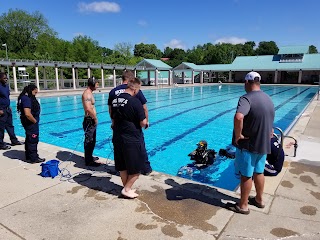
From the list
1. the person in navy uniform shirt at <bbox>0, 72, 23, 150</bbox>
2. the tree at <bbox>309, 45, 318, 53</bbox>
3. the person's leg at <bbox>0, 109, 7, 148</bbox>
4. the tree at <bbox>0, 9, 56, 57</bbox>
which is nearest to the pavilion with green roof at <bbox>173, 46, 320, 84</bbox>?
the tree at <bbox>0, 9, 56, 57</bbox>

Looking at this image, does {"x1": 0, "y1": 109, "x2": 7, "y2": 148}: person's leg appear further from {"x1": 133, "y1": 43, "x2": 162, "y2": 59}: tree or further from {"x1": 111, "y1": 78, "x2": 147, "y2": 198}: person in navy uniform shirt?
{"x1": 133, "y1": 43, "x2": 162, "y2": 59}: tree

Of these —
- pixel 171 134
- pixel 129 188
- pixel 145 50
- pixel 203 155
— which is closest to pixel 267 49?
pixel 145 50

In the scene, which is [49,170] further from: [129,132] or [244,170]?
[244,170]

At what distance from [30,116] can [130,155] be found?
2.34 m

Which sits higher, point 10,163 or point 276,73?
point 276,73

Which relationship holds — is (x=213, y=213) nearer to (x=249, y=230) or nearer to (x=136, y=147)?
(x=249, y=230)

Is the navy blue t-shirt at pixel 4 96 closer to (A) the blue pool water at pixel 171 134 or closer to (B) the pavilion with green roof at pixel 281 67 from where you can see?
(A) the blue pool water at pixel 171 134

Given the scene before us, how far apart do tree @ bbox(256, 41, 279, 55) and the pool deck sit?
81.1 meters

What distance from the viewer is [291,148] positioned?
559cm

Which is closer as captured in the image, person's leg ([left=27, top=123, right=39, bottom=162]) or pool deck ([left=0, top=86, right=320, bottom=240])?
pool deck ([left=0, top=86, right=320, bottom=240])

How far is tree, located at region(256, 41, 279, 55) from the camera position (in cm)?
7756

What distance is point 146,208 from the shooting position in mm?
3188

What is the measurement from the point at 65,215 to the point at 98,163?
70.5 inches

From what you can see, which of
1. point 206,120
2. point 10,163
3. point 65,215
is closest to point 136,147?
point 65,215
